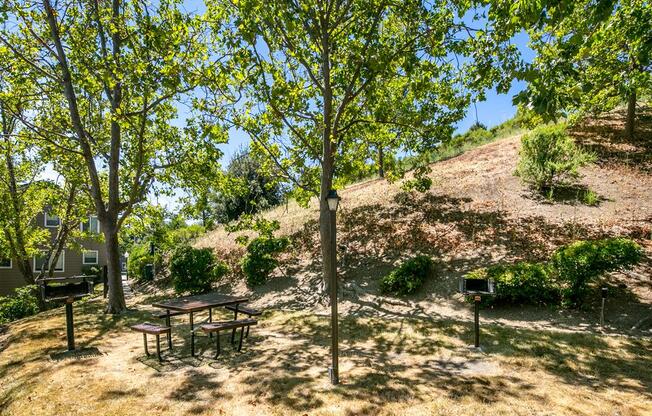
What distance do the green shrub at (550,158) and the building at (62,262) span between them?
77.3ft

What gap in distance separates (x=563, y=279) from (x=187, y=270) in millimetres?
12010

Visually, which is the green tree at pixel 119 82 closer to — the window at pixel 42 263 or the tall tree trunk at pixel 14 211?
the tall tree trunk at pixel 14 211

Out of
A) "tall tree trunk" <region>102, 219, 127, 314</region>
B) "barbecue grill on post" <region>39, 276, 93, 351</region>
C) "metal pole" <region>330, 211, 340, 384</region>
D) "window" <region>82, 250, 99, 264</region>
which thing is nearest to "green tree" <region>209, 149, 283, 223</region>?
"window" <region>82, 250, 99, 264</region>

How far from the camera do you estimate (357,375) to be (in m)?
5.94

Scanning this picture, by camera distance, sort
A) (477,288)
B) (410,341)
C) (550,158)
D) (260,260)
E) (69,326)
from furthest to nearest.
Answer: (550,158) < (260,260) < (410,341) < (69,326) < (477,288)

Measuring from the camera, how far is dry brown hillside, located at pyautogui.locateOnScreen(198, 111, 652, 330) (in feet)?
34.0

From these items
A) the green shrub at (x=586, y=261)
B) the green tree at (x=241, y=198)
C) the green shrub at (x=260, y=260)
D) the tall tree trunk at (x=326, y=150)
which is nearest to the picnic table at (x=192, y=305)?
the tall tree trunk at (x=326, y=150)

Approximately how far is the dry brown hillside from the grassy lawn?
1.84 metres

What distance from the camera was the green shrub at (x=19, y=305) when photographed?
49.2 feet

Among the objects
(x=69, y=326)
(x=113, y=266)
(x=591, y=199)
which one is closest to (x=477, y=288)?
(x=69, y=326)

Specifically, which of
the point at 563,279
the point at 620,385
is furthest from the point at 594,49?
the point at 620,385

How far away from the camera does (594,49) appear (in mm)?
11148

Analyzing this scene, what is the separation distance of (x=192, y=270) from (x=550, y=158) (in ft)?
47.1

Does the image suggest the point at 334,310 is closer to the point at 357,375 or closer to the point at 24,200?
the point at 357,375
